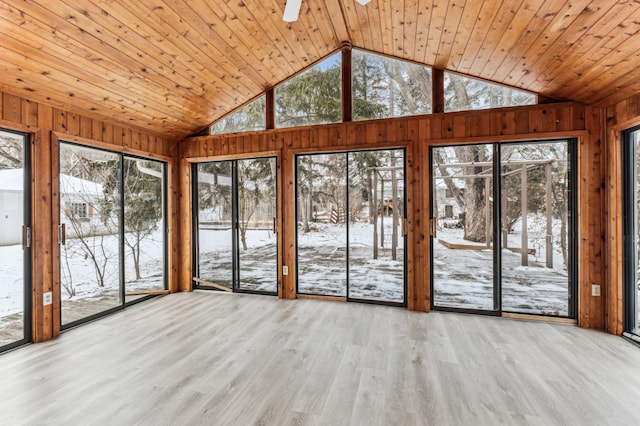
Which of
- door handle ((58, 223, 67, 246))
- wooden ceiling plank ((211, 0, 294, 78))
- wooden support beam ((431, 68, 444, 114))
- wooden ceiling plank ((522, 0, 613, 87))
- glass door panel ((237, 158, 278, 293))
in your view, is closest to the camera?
wooden ceiling plank ((522, 0, 613, 87))

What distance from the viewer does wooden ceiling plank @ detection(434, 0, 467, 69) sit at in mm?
2622

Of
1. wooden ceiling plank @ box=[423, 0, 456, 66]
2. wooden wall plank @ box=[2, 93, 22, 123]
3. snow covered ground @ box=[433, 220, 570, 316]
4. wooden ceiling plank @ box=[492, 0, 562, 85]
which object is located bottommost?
snow covered ground @ box=[433, 220, 570, 316]

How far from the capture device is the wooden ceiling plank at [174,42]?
2.47 metres

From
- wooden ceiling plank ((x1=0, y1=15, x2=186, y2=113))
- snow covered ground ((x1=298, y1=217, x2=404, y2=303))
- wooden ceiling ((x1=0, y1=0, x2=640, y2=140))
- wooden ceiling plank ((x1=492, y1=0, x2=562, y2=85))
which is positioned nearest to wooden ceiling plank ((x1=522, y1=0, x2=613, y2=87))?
wooden ceiling ((x1=0, y1=0, x2=640, y2=140))

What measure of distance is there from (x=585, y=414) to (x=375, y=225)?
2.76 metres

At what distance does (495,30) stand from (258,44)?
2428mm

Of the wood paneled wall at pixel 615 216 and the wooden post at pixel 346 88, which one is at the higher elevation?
the wooden post at pixel 346 88

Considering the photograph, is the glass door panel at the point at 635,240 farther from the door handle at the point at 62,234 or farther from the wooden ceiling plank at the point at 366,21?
the door handle at the point at 62,234

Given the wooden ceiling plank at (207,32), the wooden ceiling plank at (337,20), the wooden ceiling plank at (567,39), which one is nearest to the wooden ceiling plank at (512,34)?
the wooden ceiling plank at (567,39)

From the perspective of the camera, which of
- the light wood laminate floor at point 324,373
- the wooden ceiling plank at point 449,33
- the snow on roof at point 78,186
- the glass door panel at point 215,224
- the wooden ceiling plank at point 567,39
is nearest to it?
the light wood laminate floor at point 324,373

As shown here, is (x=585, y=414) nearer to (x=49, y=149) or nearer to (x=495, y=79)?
(x=495, y=79)

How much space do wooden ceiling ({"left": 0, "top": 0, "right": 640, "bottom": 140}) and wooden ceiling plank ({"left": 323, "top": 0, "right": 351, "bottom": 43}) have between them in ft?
0.04

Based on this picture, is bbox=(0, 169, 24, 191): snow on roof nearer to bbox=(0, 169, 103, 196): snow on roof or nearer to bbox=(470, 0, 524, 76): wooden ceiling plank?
bbox=(0, 169, 103, 196): snow on roof

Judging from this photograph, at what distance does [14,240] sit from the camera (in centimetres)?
302
